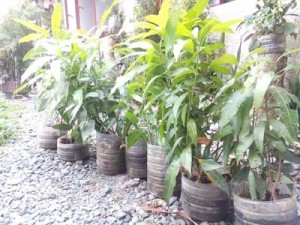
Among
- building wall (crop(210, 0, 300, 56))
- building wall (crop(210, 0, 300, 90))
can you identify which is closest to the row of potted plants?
building wall (crop(210, 0, 300, 90))

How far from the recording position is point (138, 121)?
185cm

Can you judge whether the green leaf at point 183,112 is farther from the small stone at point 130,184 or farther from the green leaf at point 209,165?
the small stone at point 130,184

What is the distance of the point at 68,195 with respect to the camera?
6.26 ft

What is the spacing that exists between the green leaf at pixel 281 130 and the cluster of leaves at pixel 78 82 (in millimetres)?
1120

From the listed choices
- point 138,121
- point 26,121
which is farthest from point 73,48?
point 26,121

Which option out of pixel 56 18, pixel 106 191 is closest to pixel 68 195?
pixel 106 191

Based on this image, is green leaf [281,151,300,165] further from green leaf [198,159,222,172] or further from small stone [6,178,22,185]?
small stone [6,178,22,185]

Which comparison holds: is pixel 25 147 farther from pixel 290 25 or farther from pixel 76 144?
pixel 290 25

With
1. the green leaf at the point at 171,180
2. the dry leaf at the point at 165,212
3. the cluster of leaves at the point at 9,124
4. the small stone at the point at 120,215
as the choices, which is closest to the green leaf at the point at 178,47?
the green leaf at the point at 171,180

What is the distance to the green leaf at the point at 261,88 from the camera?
967mm

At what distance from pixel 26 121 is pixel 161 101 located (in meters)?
3.32

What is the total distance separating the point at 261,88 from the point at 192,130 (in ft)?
1.30

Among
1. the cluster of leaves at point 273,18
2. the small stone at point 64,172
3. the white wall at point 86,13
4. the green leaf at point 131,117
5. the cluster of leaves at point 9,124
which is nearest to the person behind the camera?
the green leaf at point 131,117

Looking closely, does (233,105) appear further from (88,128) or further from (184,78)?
(88,128)
